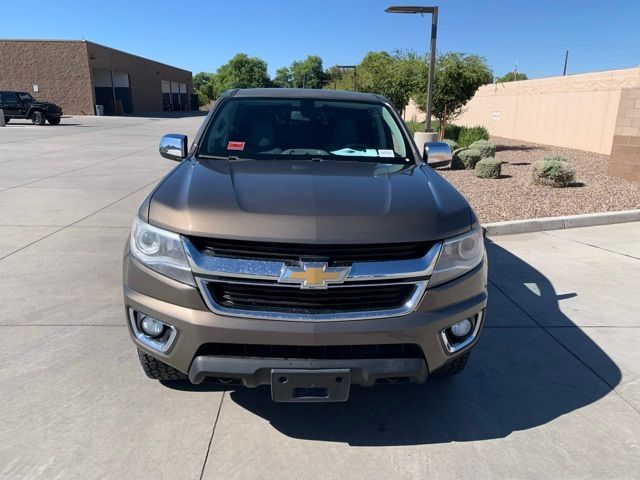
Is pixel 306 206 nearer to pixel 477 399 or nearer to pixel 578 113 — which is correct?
pixel 477 399

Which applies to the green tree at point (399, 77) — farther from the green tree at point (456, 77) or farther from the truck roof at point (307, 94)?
the truck roof at point (307, 94)

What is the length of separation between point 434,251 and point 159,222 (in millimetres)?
1353

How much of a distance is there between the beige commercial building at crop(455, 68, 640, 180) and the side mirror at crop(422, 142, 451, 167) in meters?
7.79

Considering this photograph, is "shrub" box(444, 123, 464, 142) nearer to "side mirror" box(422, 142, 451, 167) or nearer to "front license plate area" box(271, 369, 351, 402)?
"side mirror" box(422, 142, 451, 167)

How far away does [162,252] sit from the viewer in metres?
2.44

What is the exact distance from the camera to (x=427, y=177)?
10.3 ft

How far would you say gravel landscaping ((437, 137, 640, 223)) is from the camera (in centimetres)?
783

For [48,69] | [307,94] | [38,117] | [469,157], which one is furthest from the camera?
[48,69]

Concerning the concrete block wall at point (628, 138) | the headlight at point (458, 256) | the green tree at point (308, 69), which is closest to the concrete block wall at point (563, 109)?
the concrete block wall at point (628, 138)

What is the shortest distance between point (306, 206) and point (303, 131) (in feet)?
5.03

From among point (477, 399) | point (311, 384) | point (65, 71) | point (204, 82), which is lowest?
point (477, 399)

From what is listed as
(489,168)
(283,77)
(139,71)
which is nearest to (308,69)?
(283,77)

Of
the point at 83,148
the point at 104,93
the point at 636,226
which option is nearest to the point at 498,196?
the point at 636,226

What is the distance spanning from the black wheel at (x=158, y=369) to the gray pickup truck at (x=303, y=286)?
23 centimetres
